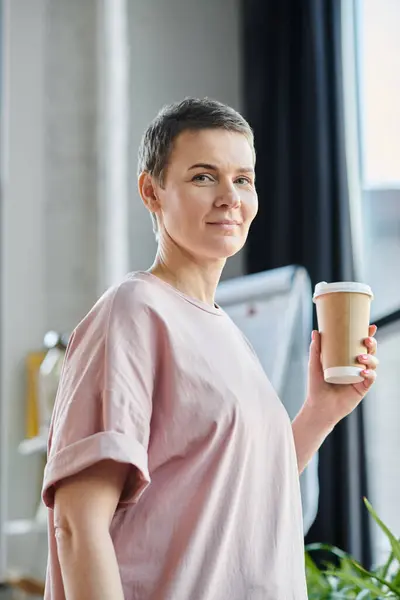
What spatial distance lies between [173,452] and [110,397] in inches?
3.7

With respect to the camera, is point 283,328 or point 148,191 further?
point 283,328

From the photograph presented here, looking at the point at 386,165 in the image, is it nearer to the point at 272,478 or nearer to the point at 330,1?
the point at 330,1

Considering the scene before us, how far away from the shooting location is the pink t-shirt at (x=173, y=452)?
0.90 m

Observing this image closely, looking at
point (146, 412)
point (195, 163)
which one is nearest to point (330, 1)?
point (195, 163)

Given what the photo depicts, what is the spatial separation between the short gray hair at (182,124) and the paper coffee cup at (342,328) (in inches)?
9.6

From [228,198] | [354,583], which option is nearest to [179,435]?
[228,198]

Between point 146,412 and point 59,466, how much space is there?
0.33ft

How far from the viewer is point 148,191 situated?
109cm

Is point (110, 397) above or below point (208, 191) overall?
below

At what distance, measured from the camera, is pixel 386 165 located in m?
2.90

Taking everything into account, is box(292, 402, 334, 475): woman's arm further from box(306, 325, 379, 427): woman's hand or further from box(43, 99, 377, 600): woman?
box(43, 99, 377, 600): woman

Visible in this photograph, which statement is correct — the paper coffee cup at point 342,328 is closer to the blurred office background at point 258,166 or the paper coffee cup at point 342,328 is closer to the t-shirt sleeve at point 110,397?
the t-shirt sleeve at point 110,397

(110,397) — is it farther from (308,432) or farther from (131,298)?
(308,432)

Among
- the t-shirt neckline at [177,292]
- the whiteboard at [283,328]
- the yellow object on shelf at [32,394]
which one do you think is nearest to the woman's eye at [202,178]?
the t-shirt neckline at [177,292]
